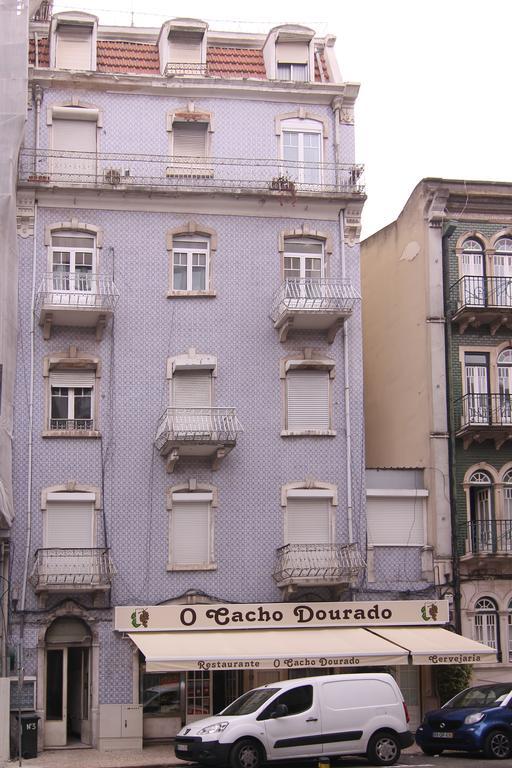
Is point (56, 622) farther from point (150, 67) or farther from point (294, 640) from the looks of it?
point (150, 67)

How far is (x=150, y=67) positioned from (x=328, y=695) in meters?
18.9

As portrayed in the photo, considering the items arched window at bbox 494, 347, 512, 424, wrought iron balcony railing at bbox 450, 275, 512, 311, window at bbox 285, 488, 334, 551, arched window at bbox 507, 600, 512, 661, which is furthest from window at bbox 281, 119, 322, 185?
arched window at bbox 507, 600, 512, 661

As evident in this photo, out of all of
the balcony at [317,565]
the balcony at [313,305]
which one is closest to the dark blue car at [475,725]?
the balcony at [317,565]

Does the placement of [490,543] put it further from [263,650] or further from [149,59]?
[149,59]

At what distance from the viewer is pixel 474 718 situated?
26438mm

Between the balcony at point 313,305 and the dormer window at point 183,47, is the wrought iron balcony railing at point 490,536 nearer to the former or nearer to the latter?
the balcony at point 313,305

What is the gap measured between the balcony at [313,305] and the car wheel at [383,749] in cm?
1154

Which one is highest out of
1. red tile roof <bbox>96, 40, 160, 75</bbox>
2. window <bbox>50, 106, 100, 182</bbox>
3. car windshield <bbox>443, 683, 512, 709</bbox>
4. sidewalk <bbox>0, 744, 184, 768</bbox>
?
red tile roof <bbox>96, 40, 160, 75</bbox>

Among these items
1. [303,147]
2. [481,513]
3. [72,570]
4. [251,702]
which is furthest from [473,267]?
[251,702]

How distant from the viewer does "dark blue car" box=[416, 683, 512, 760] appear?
26.1m

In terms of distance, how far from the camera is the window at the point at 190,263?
33.8 metres

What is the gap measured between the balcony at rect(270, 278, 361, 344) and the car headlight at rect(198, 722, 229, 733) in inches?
465

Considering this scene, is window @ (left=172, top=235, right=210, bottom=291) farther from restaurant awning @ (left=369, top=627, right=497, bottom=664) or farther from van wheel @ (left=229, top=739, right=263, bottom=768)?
van wheel @ (left=229, top=739, right=263, bottom=768)

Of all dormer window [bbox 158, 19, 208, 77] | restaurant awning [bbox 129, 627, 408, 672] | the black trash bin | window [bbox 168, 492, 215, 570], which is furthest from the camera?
dormer window [bbox 158, 19, 208, 77]
